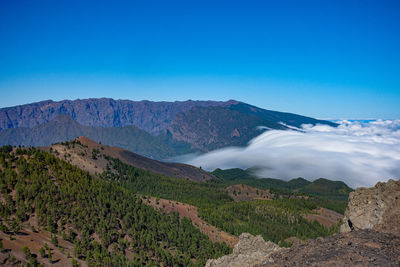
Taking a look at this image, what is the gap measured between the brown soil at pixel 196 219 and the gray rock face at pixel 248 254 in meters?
50.7

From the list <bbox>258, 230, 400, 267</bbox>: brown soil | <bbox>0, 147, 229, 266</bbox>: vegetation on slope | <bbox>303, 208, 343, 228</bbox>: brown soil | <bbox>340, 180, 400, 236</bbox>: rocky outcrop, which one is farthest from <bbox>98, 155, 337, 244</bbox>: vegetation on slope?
<bbox>258, 230, 400, 267</bbox>: brown soil

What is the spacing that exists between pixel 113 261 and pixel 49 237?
16.1 metres

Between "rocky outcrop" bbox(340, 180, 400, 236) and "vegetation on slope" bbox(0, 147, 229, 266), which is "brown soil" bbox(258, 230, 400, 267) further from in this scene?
"vegetation on slope" bbox(0, 147, 229, 266)

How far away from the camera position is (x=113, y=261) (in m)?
68.1

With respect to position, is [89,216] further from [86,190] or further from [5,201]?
[5,201]

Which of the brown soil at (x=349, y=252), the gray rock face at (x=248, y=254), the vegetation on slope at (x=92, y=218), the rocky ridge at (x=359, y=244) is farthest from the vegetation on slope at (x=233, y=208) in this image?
the brown soil at (x=349, y=252)

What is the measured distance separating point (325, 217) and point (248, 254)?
14762 centimetres

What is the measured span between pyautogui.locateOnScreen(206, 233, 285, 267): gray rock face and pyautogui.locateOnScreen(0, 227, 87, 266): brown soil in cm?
3377

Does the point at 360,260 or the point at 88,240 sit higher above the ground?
the point at 360,260

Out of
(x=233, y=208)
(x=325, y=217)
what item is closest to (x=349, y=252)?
(x=233, y=208)

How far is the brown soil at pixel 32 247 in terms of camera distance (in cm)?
5334

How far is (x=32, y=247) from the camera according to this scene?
2327 inches

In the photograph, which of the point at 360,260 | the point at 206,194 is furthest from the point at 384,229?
the point at 206,194

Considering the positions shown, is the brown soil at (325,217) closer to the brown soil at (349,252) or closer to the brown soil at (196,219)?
the brown soil at (196,219)
